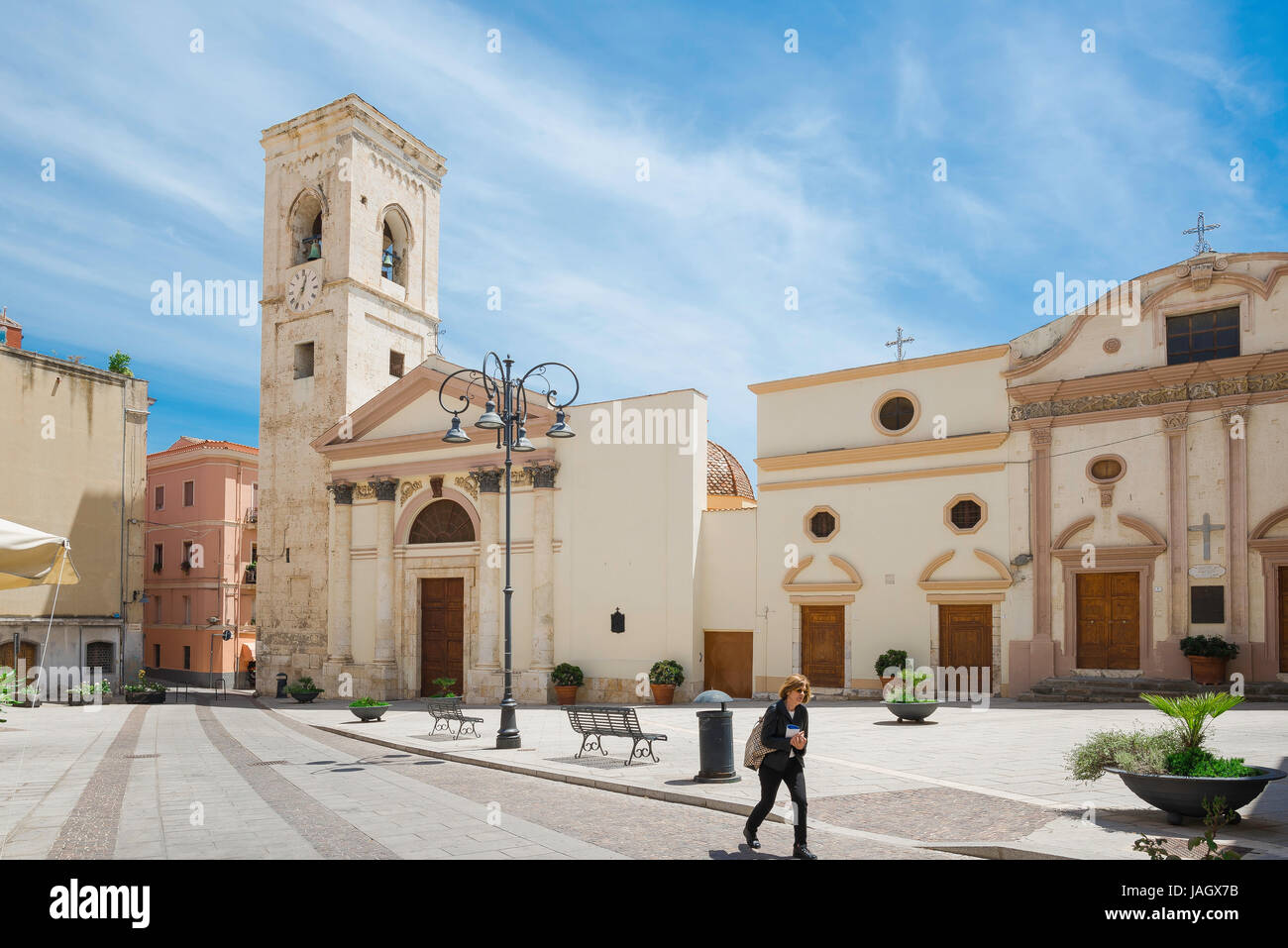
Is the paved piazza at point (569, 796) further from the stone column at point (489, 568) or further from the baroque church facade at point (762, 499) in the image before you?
the stone column at point (489, 568)

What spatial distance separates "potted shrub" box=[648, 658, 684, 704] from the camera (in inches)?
1088

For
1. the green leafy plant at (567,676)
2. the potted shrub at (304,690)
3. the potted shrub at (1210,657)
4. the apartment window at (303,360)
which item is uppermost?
the apartment window at (303,360)

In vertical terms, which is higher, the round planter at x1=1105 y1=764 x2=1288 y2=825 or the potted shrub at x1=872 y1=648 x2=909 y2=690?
the round planter at x1=1105 y1=764 x2=1288 y2=825

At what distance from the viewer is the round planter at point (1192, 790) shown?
27.8ft

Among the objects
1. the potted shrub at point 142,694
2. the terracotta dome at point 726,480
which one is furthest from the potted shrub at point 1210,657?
the potted shrub at point 142,694

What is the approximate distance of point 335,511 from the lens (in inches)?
1345

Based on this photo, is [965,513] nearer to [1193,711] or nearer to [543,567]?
[543,567]

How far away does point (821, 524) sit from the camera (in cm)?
2733

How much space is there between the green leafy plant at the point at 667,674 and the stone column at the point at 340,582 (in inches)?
452

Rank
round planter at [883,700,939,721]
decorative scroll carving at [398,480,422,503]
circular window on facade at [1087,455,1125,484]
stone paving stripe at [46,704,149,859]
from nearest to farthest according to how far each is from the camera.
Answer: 1. stone paving stripe at [46,704,149,859]
2. round planter at [883,700,939,721]
3. circular window on facade at [1087,455,1125,484]
4. decorative scroll carving at [398,480,422,503]

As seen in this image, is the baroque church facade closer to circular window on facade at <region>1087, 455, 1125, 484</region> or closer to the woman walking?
circular window on facade at <region>1087, 455, 1125, 484</region>

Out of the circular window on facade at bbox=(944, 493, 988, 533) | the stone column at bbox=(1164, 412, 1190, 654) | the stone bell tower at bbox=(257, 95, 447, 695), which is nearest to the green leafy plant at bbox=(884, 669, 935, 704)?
the circular window on facade at bbox=(944, 493, 988, 533)
